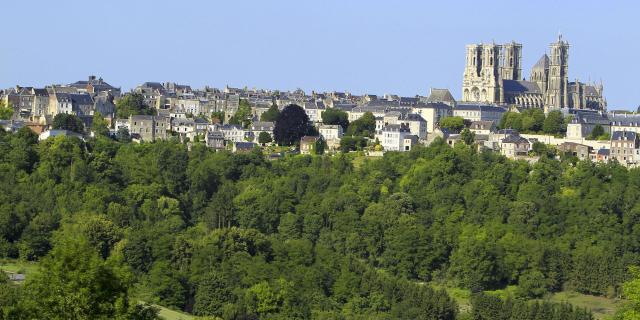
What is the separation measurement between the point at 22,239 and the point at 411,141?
25194 mm

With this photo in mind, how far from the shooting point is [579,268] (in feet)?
181

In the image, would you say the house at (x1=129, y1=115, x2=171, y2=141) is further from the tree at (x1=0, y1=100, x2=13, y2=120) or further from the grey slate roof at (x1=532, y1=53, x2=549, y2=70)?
the grey slate roof at (x1=532, y1=53, x2=549, y2=70)

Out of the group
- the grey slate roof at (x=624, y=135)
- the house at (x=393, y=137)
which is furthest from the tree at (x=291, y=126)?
the grey slate roof at (x=624, y=135)

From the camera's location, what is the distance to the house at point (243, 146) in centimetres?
7350

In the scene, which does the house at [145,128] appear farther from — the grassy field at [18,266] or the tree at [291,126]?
the grassy field at [18,266]

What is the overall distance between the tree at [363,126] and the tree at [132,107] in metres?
10.9

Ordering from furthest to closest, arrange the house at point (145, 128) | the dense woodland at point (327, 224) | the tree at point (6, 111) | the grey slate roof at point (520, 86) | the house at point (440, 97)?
the grey slate roof at point (520, 86), the house at point (440, 97), the tree at point (6, 111), the house at point (145, 128), the dense woodland at point (327, 224)

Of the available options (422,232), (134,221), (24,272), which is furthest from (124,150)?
(24,272)

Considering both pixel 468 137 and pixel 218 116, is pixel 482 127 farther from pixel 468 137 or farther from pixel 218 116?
pixel 218 116

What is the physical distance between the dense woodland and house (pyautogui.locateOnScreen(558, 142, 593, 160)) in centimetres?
160

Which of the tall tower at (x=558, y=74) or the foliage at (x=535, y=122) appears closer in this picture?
the foliage at (x=535, y=122)

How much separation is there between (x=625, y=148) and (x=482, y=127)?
32.2ft

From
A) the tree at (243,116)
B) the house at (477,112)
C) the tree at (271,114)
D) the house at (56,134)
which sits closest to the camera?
the house at (56,134)

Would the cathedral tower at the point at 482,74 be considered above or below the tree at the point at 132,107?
above
